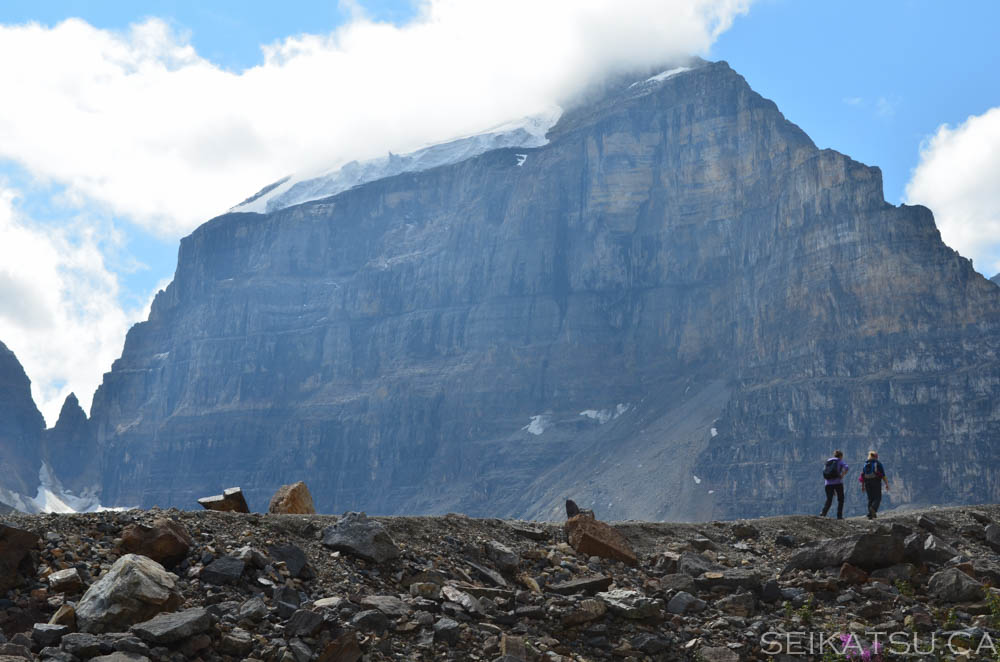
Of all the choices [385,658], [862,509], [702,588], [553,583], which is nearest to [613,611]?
[553,583]

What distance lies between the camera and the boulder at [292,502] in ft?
71.7

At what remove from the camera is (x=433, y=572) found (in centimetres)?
1631

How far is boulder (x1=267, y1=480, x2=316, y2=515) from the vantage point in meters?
21.8

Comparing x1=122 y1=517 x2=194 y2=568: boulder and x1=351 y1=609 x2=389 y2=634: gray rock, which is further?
x1=122 y1=517 x2=194 y2=568: boulder

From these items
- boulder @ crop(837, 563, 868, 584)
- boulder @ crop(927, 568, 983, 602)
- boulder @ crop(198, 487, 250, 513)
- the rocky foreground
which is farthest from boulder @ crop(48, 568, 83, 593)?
boulder @ crop(927, 568, 983, 602)

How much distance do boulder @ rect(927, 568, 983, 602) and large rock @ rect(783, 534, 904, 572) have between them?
3.79 ft

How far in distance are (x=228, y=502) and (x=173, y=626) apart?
8.26 meters

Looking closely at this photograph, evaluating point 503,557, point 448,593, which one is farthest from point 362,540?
point 503,557

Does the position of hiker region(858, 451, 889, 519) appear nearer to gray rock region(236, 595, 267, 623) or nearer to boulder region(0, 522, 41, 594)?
gray rock region(236, 595, 267, 623)

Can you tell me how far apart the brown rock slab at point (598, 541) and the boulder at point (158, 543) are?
304 inches

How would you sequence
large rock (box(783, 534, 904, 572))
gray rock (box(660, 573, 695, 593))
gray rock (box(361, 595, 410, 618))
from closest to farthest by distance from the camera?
gray rock (box(361, 595, 410, 618)) < gray rock (box(660, 573, 695, 593)) < large rock (box(783, 534, 904, 572))

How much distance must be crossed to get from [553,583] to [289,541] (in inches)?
177

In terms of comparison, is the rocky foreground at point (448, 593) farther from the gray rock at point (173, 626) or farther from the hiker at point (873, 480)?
the hiker at point (873, 480)

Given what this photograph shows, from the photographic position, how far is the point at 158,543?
14.8 meters
